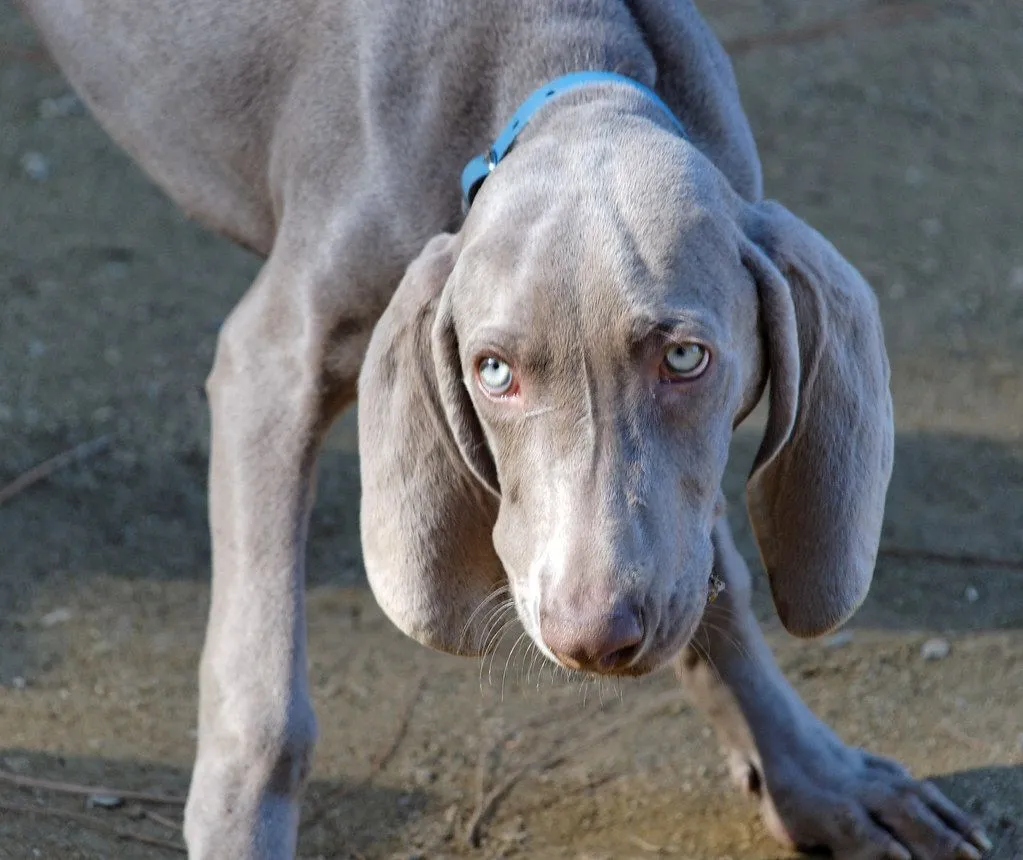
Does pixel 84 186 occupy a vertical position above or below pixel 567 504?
below

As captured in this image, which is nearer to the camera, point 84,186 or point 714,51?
point 714,51

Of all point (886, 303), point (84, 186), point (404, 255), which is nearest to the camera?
point (404, 255)

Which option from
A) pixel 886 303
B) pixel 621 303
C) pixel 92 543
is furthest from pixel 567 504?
pixel 886 303

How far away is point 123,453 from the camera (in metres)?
4.20

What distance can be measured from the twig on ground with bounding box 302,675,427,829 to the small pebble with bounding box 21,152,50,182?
2.52 metres

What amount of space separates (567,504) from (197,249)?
121 inches

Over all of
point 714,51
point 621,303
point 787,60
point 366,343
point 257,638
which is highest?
point 621,303

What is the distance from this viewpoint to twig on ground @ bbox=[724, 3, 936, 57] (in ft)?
19.4

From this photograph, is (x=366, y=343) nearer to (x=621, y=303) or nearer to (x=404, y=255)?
(x=404, y=255)

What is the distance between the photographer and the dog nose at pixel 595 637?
2.04m

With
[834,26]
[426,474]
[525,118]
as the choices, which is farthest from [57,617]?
[834,26]

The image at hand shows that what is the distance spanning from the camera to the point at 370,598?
376cm

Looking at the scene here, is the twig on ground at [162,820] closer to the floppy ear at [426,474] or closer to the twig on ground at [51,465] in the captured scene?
the floppy ear at [426,474]

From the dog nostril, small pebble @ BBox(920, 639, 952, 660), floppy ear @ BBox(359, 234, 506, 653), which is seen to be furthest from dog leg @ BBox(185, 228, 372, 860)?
small pebble @ BBox(920, 639, 952, 660)
